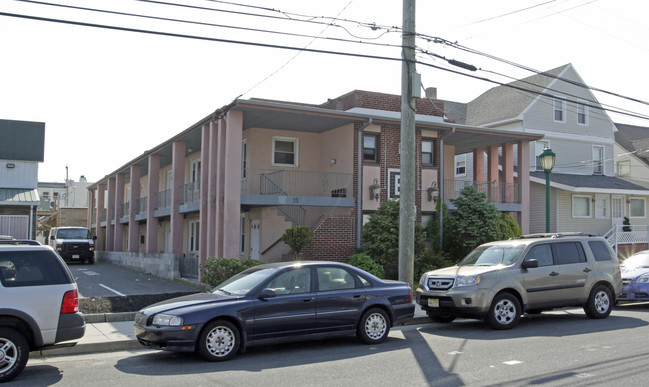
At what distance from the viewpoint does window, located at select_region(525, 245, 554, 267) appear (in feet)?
39.5

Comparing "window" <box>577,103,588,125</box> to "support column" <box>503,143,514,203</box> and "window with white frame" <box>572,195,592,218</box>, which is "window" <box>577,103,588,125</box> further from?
"support column" <box>503,143,514,203</box>

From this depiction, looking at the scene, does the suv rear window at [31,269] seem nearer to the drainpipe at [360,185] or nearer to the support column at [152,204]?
the drainpipe at [360,185]

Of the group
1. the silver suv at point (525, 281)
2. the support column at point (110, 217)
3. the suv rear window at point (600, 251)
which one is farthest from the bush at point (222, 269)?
the support column at point (110, 217)

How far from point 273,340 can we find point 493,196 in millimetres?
17128

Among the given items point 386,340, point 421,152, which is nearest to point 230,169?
point 421,152

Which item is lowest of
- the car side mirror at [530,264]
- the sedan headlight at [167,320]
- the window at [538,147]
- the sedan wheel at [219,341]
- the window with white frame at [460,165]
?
the sedan wheel at [219,341]

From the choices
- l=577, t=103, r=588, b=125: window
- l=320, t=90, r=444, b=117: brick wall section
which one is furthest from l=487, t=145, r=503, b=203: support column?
l=577, t=103, r=588, b=125: window

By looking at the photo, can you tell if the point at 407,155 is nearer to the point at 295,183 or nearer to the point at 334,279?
the point at 334,279

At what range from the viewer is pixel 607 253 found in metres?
13.1

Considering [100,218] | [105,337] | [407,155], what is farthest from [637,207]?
[100,218]

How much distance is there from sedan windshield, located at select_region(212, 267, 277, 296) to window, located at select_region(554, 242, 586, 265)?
21.4 feet

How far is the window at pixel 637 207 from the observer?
3172 cm

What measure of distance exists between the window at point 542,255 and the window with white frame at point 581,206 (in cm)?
1923

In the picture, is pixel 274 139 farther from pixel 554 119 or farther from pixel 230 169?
pixel 554 119
